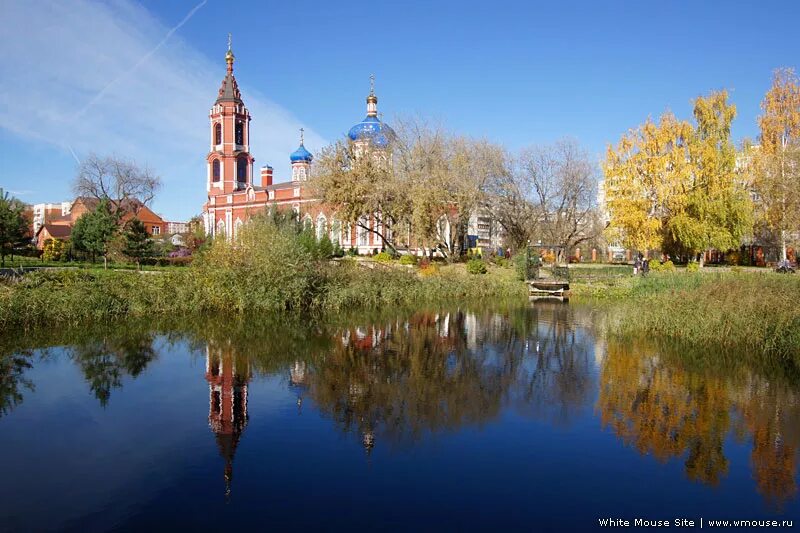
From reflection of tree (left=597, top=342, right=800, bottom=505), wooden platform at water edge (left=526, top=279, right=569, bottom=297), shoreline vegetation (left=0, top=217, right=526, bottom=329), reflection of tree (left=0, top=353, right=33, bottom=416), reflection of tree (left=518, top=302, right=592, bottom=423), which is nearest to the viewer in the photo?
reflection of tree (left=597, top=342, right=800, bottom=505)

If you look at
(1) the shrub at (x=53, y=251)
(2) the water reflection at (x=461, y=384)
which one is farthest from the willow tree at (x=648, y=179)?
(1) the shrub at (x=53, y=251)

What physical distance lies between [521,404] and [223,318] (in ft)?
36.3

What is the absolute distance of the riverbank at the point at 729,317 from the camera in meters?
12.0

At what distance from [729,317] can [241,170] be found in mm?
55331

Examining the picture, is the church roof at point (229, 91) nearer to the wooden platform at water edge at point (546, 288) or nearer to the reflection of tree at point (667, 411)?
the wooden platform at water edge at point (546, 288)

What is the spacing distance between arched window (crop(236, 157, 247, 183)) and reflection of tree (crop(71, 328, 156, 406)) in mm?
48626

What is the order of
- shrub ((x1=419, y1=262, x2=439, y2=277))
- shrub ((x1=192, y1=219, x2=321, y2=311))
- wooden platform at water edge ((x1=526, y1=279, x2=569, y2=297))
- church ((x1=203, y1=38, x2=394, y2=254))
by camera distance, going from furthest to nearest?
church ((x1=203, y1=38, x2=394, y2=254)) < shrub ((x1=419, y1=262, x2=439, y2=277)) < wooden platform at water edge ((x1=526, y1=279, x2=569, y2=297)) < shrub ((x1=192, y1=219, x2=321, y2=311))

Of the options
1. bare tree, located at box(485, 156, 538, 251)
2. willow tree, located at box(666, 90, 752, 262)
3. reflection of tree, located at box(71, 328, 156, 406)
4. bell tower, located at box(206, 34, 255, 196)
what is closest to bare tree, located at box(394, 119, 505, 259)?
bare tree, located at box(485, 156, 538, 251)

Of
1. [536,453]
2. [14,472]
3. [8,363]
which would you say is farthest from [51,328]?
[536,453]

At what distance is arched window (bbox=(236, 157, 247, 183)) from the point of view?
202ft

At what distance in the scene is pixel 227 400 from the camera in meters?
9.46

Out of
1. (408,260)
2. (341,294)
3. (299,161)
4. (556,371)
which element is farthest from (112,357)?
(299,161)

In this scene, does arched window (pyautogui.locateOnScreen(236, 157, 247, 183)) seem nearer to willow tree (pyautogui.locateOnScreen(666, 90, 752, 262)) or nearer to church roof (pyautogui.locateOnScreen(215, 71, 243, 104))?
church roof (pyautogui.locateOnScreen(215, 71, 243, 104))

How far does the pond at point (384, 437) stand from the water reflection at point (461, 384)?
1.9 inches
